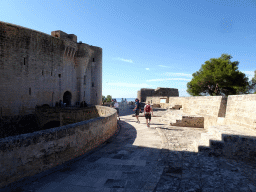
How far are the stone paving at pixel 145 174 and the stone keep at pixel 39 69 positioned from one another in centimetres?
1712

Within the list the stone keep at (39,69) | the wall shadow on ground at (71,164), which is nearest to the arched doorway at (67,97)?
the stone keep at (39,69)

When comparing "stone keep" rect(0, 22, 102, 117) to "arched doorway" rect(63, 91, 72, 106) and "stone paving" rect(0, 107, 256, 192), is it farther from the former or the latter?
"stone paving" rect(0, 107, 256, 192)

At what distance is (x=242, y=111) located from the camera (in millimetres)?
6195

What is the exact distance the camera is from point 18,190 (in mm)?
2895

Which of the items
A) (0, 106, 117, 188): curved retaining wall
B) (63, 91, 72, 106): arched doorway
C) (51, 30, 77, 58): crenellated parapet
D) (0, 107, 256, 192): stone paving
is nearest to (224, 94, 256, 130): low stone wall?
(0, 107, 256, 192): stone paving

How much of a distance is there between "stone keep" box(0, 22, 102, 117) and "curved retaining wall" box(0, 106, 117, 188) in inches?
646

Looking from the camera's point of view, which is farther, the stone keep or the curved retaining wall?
the stone keep

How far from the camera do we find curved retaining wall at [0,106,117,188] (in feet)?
9.86

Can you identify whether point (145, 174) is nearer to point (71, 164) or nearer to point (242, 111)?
point (71, 164)

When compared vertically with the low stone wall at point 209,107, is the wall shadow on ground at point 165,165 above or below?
below

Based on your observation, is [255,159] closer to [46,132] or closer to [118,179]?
[118,179]

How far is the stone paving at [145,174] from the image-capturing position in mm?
2959

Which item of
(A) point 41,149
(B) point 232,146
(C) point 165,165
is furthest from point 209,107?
(A) point 41,149

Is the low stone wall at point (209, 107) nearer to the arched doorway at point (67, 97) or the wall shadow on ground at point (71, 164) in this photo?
the wall shadow on ground at point (71, 164)
